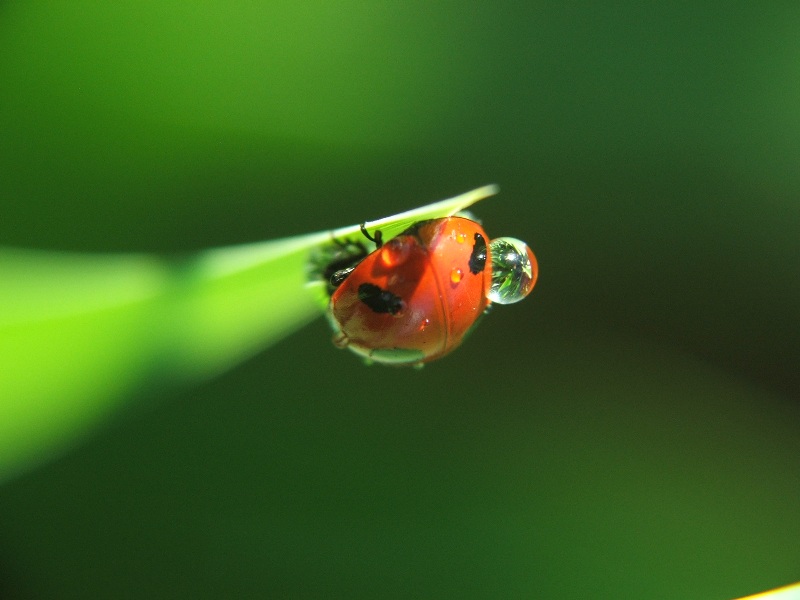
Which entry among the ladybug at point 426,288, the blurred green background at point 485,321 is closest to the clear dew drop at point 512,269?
the ladybug at point 426,288

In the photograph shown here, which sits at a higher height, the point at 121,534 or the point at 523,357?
the point at 523,357

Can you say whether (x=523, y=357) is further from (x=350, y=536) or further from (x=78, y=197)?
(x=78, y=197)

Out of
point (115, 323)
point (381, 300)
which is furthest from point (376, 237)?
point (115, 323)

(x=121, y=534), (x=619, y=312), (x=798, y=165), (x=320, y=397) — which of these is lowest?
(x=121, y=534)

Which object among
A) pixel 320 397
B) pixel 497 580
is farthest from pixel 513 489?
pixel 320 397

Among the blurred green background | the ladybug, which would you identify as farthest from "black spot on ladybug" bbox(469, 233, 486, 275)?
the blurred green background

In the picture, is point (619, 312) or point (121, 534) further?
point (619, 312)

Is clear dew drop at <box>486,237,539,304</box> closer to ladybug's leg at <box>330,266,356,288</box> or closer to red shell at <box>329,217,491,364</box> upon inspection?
red shell at <box>329,217,491,364</box>
